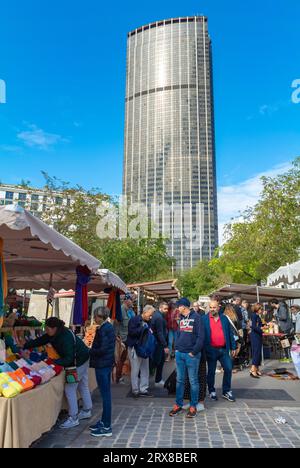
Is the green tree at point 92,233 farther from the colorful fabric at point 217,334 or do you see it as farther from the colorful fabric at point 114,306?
the colorful fabric at point 217,334

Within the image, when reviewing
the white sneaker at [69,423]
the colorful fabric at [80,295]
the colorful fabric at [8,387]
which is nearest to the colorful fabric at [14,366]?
the colorful fabric at [8,387]

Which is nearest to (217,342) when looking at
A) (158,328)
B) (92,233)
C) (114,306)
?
(158,328)

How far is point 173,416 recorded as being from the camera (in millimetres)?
5973

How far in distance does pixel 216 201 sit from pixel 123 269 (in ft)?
371

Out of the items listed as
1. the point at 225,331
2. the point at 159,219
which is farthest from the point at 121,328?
the point at 159,219

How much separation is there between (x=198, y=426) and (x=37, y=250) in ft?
12.7

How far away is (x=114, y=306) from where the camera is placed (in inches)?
441

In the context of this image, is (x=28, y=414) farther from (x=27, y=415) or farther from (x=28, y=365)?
(x=28, y=365)

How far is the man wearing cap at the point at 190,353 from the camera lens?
5911 millimetres

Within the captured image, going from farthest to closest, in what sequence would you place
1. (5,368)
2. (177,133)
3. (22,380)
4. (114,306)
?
(177,133), (114,306), (5,368), (22,380)

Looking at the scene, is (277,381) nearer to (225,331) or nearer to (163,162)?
(225,331)

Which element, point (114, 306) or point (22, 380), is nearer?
point (22, 380)

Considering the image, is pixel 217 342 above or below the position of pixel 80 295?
below

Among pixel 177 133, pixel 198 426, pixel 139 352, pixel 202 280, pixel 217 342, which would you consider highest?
pixel 177 133
